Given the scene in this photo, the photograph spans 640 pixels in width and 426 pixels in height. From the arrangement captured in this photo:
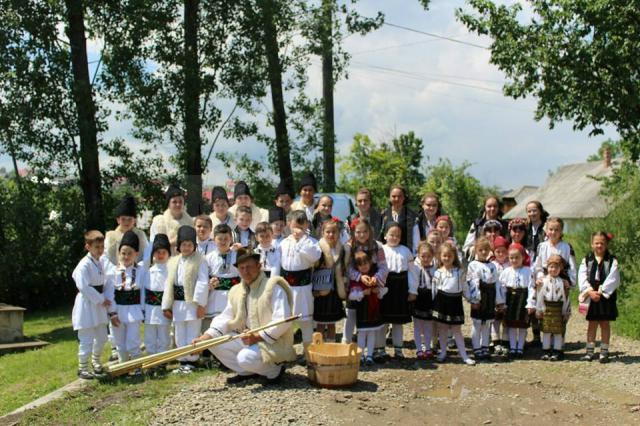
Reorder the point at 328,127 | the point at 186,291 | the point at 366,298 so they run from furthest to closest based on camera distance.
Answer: the point at 328,127
the point at 366,298
the point at 186,291

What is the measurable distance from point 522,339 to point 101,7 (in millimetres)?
11559

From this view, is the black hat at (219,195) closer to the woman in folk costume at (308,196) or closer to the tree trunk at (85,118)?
the woman in folk costume at (308,196)

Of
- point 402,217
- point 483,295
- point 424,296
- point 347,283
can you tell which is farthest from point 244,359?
point 483,295

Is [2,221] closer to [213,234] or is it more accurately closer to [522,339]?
[213,234]

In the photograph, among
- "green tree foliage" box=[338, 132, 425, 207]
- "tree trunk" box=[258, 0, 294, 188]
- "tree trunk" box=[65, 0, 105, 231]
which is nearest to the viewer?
"tree trunk" box=[65, 0, 105, 231]

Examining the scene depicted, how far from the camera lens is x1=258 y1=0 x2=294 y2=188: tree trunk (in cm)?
1631

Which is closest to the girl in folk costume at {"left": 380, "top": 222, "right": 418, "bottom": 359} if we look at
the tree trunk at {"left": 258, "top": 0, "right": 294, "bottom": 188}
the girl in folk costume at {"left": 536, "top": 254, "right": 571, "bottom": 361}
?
the girl in folk costume at {"left": 536, "top": 254, "right": 571, "bottom": 361}

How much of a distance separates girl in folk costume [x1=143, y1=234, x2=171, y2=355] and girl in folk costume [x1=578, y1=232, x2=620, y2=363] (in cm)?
492

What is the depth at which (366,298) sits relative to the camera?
818cm

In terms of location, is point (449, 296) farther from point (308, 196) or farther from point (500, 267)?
point (308, 196)

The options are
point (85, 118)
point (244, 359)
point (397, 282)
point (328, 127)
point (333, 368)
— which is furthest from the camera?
point (328, 127)

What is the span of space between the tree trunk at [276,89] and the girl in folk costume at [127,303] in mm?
7435

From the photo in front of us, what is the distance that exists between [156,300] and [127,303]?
33 centimetres

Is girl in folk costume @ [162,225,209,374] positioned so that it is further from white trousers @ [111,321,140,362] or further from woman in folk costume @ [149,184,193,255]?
woman in folk costume @ [149,184,193,255]
